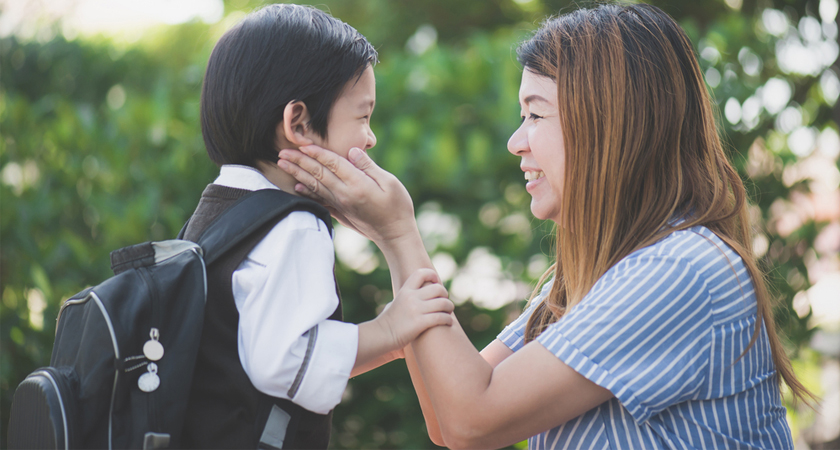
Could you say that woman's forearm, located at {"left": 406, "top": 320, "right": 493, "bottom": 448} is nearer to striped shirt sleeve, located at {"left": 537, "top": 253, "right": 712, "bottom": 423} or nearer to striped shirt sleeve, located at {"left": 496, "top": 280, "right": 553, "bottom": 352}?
striped shirt sleeve, located at {"left": 537, "top": 253, "right": 712, "bottom": 423}

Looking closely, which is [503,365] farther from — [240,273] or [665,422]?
[240,273]

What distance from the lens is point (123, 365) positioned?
116 cm

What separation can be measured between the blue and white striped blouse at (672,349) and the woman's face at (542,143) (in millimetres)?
331

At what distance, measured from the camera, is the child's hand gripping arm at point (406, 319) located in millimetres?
1377

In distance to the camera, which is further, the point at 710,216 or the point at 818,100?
the point at 818,100

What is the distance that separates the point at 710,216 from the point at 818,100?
10.6ft

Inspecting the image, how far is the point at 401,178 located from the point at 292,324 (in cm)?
178

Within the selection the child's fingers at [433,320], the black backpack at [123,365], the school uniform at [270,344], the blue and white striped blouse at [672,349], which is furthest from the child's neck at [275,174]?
the blue and white striped blouse at [672,349]

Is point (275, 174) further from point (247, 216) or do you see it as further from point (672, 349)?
point (672, 349)

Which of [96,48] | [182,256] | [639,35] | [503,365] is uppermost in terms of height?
[96,48]

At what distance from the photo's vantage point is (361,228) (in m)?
1.62

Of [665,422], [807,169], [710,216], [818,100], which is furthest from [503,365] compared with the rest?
[818,100]

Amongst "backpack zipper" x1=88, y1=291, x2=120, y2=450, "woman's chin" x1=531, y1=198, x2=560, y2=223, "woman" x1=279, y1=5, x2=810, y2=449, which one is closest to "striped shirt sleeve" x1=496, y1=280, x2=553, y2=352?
"woman" x1=279, y1=5, x2=810, y2=449

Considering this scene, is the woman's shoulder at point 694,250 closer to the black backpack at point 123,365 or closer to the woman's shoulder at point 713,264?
the woman's shoulder at point 713,264
